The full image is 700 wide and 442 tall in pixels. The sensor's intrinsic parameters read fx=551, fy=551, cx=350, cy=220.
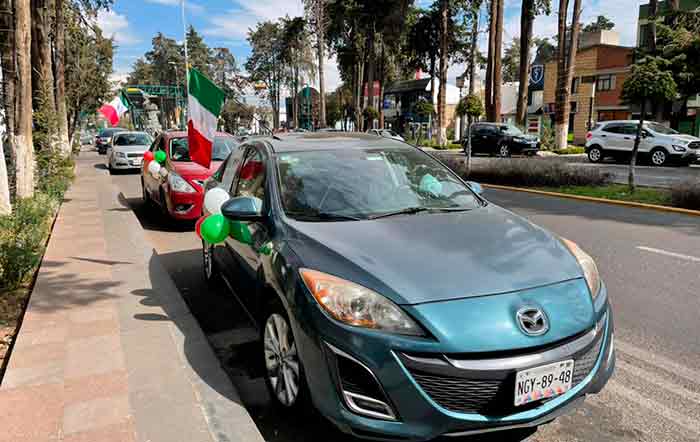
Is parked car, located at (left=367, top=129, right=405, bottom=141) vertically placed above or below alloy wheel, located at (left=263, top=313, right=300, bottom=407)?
above

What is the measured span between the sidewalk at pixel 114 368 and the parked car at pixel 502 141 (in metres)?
22.0

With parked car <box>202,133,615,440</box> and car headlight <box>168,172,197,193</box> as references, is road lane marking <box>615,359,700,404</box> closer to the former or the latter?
parked car <box>202,133,615,440</box>

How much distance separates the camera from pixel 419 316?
7.98 feet

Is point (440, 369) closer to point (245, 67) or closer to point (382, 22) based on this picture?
point (382, 22)

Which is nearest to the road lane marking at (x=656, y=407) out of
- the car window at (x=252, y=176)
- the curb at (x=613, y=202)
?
the car window at (x=252, y=176)

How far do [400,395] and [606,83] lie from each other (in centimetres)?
4494

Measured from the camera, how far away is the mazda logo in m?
2.45

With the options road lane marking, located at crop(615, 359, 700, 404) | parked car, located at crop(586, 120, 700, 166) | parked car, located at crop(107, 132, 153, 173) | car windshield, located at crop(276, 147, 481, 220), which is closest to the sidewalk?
car windshield, located at crop(276, 147, 481, 220)

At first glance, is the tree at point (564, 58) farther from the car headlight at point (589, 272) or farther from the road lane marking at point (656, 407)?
the car headlight at point (589, 272)

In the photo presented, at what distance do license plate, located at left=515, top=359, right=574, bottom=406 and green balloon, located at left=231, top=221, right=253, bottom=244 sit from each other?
2.04 meters

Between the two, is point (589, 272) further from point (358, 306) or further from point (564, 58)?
point (564, 58)

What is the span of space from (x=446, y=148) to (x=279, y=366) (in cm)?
3321

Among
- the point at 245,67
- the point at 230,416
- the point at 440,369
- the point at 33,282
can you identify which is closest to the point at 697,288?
the point at 440,369

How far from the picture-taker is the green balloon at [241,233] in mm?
3822
